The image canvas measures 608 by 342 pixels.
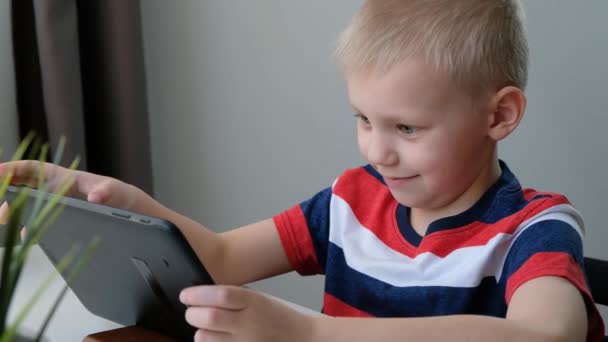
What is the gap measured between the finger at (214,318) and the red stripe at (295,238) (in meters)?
0.49

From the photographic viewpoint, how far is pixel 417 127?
0.88m

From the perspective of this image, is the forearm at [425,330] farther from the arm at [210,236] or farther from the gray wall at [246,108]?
the gray wall at [246,108]

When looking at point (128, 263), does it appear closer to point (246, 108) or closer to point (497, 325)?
point (497, 325)

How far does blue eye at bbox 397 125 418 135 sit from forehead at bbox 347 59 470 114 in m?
0.02

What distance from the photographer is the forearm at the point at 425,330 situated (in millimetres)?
662

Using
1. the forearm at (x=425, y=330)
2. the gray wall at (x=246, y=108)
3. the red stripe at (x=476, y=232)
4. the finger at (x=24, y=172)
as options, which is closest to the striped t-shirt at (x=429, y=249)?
the red stripe at (x=476, y=232)

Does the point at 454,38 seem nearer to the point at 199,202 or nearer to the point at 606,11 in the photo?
the point at 606,11

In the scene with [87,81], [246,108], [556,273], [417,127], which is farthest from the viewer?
[246,108]

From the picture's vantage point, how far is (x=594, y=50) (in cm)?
137

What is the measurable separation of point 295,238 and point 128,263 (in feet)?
1.40

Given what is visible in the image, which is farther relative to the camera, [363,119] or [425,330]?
[363,119]

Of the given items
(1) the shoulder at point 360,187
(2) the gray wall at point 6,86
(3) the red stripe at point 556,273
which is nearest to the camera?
(3) the red stripe at point 556,273

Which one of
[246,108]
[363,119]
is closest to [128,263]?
[363,119]

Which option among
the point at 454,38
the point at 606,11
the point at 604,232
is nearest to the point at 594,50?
the point at 606,11
